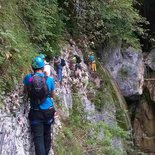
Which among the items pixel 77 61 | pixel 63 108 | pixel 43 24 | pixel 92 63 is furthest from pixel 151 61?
pixel 43 24

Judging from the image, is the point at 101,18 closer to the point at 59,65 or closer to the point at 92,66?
the point at 92,66

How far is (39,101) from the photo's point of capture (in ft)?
17.2

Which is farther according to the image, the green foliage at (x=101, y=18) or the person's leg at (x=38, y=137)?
the green foliage at (x=101, y=18)

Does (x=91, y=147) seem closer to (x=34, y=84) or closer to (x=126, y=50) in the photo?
(x=34, y=84)

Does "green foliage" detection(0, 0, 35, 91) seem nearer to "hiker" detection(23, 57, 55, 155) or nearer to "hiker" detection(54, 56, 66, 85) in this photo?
"hiker" detection(23, 57, 55, 155)

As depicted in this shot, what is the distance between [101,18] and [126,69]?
354 cm

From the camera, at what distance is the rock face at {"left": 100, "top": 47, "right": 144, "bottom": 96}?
44.4 ft

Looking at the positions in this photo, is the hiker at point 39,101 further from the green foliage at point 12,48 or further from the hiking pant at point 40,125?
the green foliage at point 12,48

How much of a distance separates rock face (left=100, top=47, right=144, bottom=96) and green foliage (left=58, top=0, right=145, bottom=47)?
1447mm

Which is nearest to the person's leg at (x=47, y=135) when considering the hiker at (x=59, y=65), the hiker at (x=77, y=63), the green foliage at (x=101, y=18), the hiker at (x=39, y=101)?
the hiker at (x=39, y=101)

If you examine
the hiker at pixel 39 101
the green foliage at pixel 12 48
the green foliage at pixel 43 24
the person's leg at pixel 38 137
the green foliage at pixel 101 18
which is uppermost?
the green foliage at pixel 101 18

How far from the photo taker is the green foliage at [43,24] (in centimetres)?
756

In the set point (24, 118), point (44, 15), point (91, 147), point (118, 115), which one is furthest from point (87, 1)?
point (24, 118)

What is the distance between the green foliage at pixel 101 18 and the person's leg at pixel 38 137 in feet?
17.8
